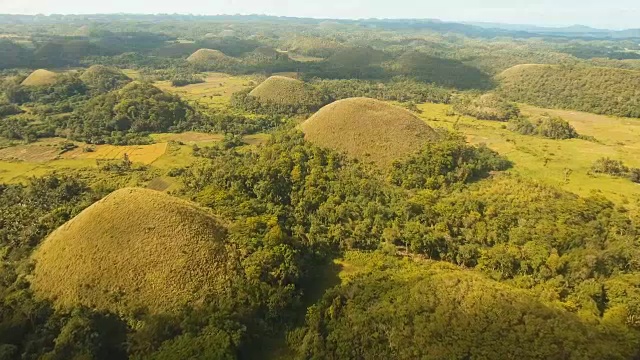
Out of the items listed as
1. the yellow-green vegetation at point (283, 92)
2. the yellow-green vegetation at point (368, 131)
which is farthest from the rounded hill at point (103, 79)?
the yellow-green vegetation at point (368, 131)

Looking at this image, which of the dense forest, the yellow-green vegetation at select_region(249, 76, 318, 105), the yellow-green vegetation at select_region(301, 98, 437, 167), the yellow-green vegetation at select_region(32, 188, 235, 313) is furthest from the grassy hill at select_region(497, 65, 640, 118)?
the yellow-green vegetation at select_region(32, 188, 235, 313)

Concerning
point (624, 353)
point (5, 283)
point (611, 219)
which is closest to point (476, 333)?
point (624, 353)

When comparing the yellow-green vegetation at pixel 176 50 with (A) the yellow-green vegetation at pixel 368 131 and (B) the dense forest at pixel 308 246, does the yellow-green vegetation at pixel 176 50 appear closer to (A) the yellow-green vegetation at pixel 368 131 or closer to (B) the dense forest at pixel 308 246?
(B) the dense forest at pixel 308 246

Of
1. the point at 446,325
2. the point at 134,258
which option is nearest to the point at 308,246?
the point at 134,258

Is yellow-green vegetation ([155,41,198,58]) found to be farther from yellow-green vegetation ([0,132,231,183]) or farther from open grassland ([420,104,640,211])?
open grassland ([420,104,640,211])

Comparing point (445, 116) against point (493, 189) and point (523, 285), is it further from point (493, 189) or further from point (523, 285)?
point (523, 285)
